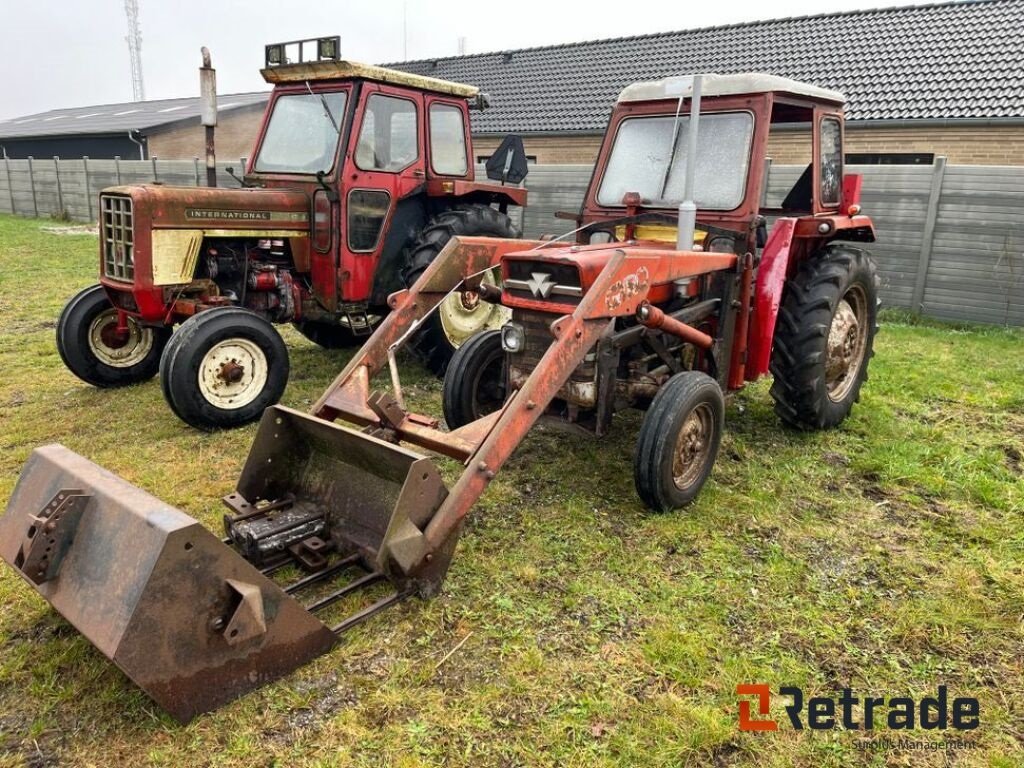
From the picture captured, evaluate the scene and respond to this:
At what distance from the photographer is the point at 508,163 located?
6508 millimetres

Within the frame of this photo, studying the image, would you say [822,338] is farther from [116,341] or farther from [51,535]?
[116,341]

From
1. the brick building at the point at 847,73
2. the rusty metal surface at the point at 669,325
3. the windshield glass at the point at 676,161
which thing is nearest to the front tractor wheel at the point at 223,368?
the windshield glass at the point at 676,161

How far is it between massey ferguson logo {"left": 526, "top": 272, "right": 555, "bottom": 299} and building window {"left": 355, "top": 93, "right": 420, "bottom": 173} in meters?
2.48

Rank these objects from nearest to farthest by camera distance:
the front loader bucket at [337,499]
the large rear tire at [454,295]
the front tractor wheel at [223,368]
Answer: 1. the front loader bucket at [337,499]
2. the front tractor wheel at [223,368]
3. the large rear tire at [454,295]

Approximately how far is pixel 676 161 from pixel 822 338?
1.33m

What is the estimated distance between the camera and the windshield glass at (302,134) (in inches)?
221

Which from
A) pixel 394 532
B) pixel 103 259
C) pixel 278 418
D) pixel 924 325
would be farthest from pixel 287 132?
pixel 924 325

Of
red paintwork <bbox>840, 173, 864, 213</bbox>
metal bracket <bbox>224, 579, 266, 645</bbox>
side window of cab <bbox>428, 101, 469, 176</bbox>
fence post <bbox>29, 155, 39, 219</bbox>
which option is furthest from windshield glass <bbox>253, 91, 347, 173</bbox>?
fence post <bbox>29, 155, 39, 219</bbox>

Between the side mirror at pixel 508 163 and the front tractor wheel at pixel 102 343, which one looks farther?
the side mirror at pixel 508 163

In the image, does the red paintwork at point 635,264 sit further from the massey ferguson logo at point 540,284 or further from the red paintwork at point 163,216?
the red paintwork at point 163,216

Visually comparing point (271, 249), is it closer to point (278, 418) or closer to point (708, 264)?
point (278, 418)

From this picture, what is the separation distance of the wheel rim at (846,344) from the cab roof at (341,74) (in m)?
3.45

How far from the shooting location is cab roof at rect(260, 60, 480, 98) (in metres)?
5.45

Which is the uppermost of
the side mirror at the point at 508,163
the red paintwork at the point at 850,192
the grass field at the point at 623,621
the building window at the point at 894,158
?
the building window at the point at 894,158
